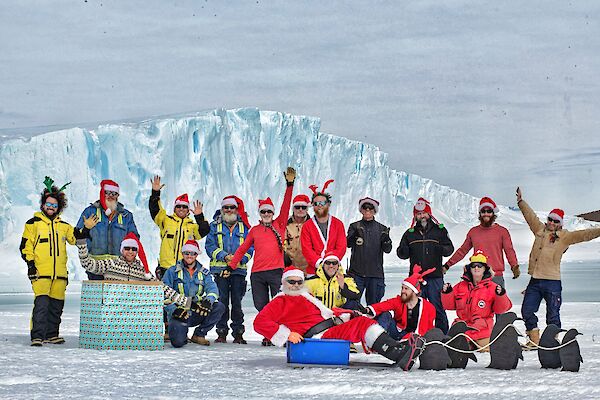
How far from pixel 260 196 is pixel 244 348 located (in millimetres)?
27379

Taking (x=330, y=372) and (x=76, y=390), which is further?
(x=330, y=372)

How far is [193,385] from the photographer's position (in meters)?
4.77

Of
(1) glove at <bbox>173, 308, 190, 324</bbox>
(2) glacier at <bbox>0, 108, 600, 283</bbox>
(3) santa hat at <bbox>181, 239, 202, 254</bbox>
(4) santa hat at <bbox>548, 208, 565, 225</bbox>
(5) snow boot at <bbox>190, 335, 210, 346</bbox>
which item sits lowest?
(5) snow boot at <bbox>190, 335, 210, 346</bbox>

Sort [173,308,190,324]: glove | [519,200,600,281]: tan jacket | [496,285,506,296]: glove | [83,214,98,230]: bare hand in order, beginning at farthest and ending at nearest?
1. [519,200,600,281]: tan jacket
2. [173,308,190,324]: glove
3. [83,214,98,230]: bare hand
4. [496,285,506,296]: glove

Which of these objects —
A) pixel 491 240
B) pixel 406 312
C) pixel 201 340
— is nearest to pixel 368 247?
pixel 491 240

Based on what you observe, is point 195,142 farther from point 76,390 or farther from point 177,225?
point 76,390

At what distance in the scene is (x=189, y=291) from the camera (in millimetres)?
A: 6871

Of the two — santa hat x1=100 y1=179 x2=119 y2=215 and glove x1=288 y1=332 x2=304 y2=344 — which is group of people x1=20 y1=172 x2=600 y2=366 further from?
glove x1=288 y1=332 x2=304 y2=344

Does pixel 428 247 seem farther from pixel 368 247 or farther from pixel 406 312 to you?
pixel 406 312

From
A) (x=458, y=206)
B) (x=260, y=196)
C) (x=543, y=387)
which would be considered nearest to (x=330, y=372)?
(x=543, y=387)

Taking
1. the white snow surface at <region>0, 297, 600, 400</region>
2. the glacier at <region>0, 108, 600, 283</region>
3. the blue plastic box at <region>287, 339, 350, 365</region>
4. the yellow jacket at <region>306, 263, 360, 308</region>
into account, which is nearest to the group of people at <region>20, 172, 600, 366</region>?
the yellow jacket at <region>306, 263, 360, 308</region>

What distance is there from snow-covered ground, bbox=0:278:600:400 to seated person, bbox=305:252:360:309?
1.32ft

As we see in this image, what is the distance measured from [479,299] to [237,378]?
2.21 m

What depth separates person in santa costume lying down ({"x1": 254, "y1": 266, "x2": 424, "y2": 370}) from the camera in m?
5.43
